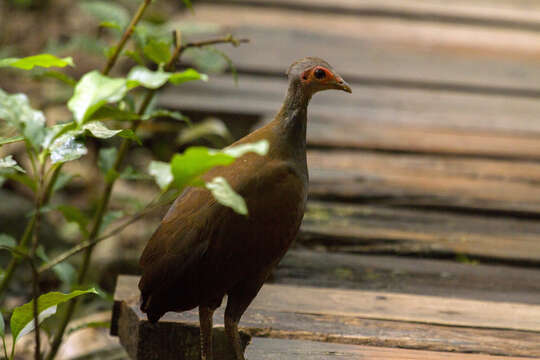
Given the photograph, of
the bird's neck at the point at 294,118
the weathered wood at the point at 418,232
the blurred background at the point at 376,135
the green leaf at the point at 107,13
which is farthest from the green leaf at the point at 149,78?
the weathered wood at the point at 418,232

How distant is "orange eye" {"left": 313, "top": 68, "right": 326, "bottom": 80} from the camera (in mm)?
1777

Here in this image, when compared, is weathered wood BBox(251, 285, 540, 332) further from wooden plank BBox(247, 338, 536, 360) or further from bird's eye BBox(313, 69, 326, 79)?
bird's eye BBox(313, 69, 326, 79)

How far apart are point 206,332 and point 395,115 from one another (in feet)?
8.18

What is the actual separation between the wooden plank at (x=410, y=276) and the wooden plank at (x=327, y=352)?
46 centimetres

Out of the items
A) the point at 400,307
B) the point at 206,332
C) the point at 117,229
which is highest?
the point at 117,229

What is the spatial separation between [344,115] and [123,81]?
264 cm

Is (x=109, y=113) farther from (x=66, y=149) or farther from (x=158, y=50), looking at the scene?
(x=158, y=50)

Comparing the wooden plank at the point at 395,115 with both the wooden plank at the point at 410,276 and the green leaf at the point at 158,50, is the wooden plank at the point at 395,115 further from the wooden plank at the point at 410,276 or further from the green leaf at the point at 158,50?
the green leaf at the point at 158,50

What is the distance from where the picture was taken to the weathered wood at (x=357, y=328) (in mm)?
1995

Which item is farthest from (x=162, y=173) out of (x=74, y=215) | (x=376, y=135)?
(x=376, y=135)

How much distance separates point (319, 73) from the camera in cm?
178

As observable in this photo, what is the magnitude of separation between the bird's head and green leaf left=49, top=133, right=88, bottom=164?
0.52 m

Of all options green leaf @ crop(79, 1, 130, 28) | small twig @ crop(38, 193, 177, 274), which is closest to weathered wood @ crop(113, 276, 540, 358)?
small twig @ crop(38, 193, 177, 274)

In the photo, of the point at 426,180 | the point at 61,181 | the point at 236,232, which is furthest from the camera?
the point at 426,180
